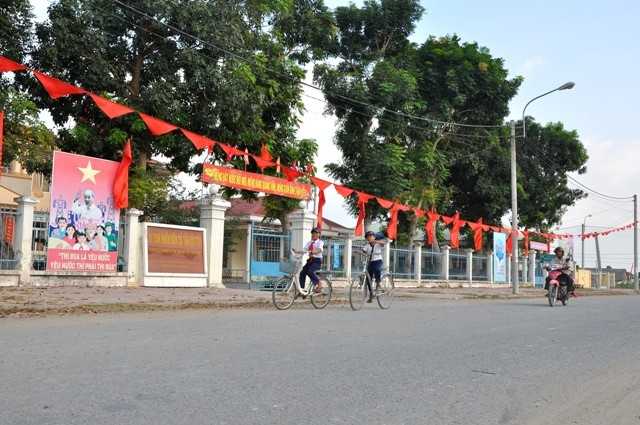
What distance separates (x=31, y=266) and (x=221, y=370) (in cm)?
1079

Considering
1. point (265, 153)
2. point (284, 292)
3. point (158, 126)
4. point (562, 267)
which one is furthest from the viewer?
point (265, 153)

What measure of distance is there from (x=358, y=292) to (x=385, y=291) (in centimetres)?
81

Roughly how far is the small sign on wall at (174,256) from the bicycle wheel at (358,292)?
6.40m

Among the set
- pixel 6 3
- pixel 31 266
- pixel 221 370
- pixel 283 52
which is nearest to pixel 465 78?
pixel 283 52

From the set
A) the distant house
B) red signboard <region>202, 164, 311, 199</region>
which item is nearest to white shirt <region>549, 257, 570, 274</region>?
red signboard <region>202, 164, 311, 199</region>

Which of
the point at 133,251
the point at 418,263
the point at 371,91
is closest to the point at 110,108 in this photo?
the point at 133,251

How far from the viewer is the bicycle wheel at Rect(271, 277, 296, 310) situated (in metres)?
12.1

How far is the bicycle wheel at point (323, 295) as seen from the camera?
12.4 m

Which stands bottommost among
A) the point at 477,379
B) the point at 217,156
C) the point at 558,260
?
the point at 477,379

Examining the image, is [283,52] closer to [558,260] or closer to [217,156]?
[217,156]

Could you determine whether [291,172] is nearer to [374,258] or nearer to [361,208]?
[361,208]

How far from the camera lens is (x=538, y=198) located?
132 ft

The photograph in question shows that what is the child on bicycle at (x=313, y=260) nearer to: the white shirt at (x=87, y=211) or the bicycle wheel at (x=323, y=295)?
the bicycle wheel at (x=323, y=295)

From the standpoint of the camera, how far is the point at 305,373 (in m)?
5.54
